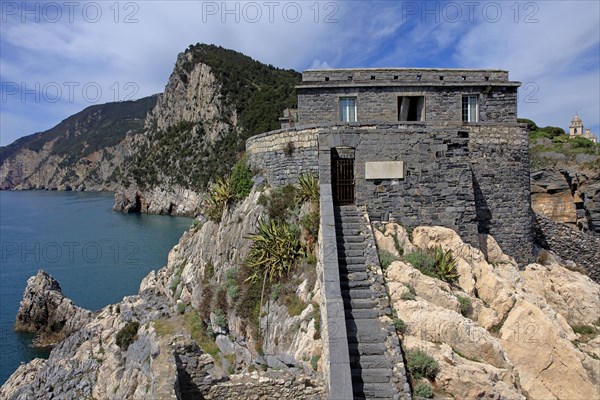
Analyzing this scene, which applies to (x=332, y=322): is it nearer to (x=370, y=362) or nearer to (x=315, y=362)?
(x=370, y=362)

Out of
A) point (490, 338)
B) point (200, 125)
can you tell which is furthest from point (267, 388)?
point (200, 125)

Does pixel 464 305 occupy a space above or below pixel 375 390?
above

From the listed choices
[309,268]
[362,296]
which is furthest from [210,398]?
[362,296]

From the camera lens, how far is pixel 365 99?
16.1m

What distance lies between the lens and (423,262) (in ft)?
35.4

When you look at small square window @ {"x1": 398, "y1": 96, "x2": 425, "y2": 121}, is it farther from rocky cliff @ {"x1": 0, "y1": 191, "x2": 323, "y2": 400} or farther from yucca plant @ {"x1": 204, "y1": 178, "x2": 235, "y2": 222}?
yucca plant @ {"x1": 204, "y1": 178, "x2": 235, "y2": 222}

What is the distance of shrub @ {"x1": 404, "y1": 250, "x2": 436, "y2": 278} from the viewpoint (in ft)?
34.9

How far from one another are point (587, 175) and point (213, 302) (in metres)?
25.3

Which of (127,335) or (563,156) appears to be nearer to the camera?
(127,335)

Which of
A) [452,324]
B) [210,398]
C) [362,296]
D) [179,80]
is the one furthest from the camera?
[179,80]

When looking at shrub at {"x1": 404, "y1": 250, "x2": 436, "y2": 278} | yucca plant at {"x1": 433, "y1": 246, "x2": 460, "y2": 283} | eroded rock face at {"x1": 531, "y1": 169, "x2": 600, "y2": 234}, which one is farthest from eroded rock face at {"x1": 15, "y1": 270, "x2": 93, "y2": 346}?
eroded rock face at {"x1": 531, "y1": 169, "x2": 600, "y2": 234}

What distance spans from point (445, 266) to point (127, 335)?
549 inches

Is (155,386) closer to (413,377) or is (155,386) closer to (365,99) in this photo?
(413,377)

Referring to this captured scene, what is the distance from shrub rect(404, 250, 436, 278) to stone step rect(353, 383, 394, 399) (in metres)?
3.84
